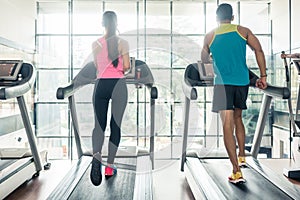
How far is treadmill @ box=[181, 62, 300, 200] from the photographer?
3115 millimetres

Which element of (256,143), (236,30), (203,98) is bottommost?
(256,143)

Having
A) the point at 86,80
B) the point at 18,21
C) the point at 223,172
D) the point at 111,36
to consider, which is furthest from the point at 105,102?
the point at 18,21

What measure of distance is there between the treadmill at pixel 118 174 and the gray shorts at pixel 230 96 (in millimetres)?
992

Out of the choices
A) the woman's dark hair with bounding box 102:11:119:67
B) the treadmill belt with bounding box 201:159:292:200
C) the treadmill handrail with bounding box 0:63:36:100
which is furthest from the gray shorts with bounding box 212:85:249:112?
the treadmill handrail with bounding box 0:63:36:100

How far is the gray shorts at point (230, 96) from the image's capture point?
318cm

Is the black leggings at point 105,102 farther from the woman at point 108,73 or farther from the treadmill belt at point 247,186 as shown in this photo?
the treadmill belt at point 247,186

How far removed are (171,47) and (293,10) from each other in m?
2.74

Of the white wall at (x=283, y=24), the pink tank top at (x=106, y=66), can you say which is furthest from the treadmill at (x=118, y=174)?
the white wall at (x=283, y=24)

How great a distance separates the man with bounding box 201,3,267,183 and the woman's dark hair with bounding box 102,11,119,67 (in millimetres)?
857

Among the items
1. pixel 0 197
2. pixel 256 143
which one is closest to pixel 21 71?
pixel 0 197

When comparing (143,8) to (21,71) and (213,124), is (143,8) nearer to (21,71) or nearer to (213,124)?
(213,124)

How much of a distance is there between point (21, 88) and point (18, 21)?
3.83m

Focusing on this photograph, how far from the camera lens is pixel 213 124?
880 centimetres

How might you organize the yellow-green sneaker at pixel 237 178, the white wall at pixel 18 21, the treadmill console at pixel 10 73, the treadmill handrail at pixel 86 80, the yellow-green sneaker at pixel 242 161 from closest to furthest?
the yellow-green sneaker at pixel 237 178 → the treadmill handrail at pixel 86 80 → the yellow-green sneaker at pixel 242 161 → the treadmill console at pixel 10 73 → the white wall at pixel 18 21
